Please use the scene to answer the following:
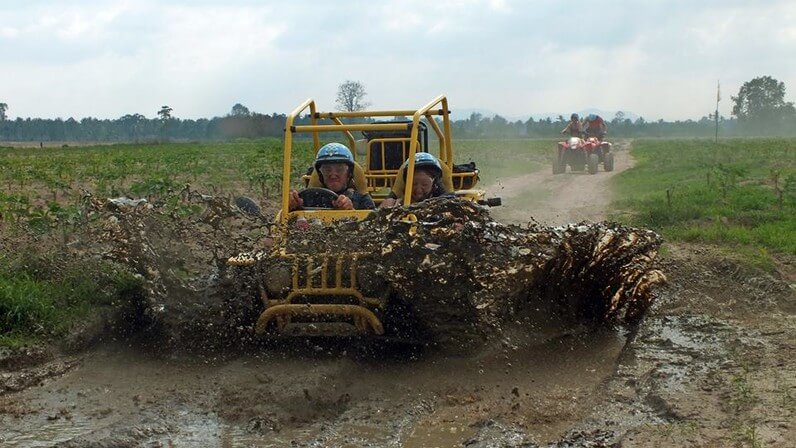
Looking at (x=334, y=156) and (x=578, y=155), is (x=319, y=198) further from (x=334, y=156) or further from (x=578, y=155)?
(x=578, y=155)

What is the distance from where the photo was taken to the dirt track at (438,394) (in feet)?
16.8

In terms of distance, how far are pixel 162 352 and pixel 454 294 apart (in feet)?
7.56

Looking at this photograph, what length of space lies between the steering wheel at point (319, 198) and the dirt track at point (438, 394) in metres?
1.83

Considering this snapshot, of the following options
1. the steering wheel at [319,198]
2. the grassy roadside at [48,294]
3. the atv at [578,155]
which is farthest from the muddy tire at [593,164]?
the grassy roadside at [48,294]

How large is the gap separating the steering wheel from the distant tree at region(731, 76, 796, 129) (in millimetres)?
100102

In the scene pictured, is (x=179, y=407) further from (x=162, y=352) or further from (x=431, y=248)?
(x=431, y=248)

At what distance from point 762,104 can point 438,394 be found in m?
105

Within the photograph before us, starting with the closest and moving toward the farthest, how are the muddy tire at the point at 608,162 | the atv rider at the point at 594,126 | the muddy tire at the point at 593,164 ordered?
the muddy tire at the point at 593,164 → the muddy tire at the point at 608,162 → the atv rider at the point at 594,126

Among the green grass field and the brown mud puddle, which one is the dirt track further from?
the green grass field

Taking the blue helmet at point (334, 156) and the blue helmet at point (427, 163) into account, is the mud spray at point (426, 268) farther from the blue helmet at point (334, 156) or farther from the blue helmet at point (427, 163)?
the blue helmet at point (427, 163)

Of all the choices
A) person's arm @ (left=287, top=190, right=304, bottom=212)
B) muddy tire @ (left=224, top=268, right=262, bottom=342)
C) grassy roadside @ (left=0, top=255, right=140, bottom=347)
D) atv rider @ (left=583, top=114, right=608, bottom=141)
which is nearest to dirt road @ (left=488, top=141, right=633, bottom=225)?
atv rider @ (left=583, top=114, right=608, bottom=141)

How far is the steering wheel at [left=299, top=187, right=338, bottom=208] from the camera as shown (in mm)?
8281

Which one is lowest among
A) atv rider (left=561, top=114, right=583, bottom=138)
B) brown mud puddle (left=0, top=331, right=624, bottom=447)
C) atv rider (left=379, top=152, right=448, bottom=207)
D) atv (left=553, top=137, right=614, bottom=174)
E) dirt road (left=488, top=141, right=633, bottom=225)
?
brown mud puddle (left=0, top=331, right=624, bottom=447)

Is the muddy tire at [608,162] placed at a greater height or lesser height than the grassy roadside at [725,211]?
greater
